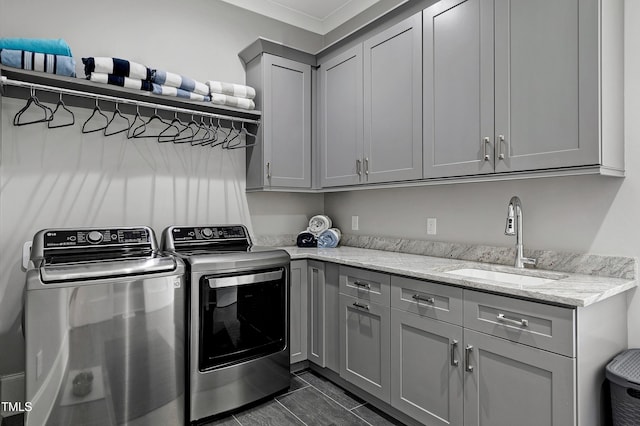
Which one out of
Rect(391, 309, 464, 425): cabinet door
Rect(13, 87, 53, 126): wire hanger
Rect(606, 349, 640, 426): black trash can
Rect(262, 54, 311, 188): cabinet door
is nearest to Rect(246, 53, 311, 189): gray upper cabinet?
Rect(262, 54, 311, 188): cabinet door

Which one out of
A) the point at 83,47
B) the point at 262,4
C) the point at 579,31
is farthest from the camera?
the point at 262,4

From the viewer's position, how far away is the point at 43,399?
1.70m

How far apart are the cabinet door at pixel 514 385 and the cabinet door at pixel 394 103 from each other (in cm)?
111

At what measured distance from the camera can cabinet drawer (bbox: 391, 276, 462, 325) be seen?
1.80 meters

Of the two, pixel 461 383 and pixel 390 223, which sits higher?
pixel 390 223

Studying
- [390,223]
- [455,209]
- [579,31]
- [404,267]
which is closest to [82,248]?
[404,267]

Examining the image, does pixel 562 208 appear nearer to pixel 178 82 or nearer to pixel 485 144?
pixel 485 144

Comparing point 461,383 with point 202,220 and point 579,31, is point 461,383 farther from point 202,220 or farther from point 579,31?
point 202,220

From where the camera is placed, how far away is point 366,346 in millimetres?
2309

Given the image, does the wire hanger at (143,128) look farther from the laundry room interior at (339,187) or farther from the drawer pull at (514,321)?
the drawer pull at (514,321)

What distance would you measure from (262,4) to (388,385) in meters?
3.08

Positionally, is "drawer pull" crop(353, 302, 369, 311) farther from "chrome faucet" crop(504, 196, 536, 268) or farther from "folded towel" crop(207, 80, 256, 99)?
"folded towel" crop(207, 80, 256, 99)

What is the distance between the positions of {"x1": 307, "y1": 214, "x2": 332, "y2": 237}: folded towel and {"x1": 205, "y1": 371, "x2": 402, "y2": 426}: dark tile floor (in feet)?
4.14

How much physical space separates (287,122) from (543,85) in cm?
183
